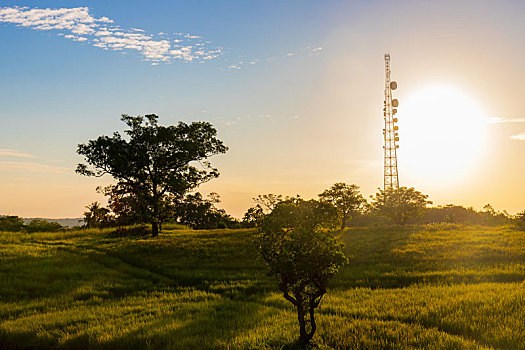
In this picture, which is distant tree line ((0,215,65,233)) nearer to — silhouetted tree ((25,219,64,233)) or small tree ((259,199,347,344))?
silhouetted tree ((25,219,64,233))

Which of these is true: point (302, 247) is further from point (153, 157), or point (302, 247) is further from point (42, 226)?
point (42, 226)

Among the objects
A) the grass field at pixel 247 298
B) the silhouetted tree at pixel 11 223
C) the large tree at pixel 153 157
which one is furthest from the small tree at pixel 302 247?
the silhouetted tree at pixel 11 223

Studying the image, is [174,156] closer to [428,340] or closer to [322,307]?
[322,307]

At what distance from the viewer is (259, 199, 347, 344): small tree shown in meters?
9.75

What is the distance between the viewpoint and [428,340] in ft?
32.7

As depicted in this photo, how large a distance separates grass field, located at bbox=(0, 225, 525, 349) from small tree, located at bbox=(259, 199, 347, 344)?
1.66 meters

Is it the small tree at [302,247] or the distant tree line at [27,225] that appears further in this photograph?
the distant tree line at [27,225]

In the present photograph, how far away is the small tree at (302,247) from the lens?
32.0 ft

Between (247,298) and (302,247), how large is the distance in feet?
26.3

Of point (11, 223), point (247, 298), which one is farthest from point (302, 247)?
point (11, 223)

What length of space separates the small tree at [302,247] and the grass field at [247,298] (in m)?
1.66

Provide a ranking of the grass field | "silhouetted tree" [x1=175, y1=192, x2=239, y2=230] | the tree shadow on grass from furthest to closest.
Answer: "silhouetted tree" [x1=175, y1=192, x2=239, y2=230], the grass field, the tree shadow on grass

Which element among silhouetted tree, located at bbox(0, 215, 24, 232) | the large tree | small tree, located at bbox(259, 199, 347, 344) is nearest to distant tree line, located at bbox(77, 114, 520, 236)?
the large tree

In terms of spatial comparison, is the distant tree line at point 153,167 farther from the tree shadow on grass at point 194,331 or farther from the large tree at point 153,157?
the tree shadow on grass at point 194,331
